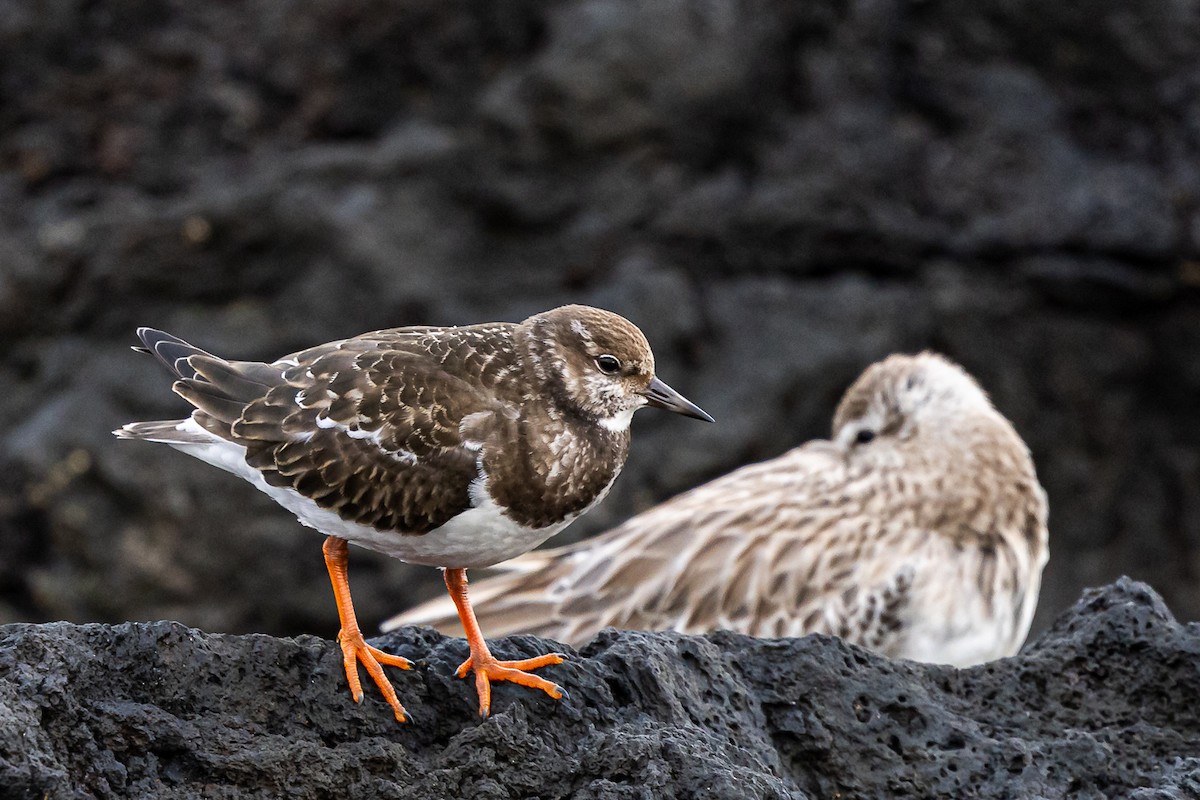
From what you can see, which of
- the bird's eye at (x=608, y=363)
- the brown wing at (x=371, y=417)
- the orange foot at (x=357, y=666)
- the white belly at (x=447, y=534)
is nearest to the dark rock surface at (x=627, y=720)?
the orange foot at (x=357, y=666)

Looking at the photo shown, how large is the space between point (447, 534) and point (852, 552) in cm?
379

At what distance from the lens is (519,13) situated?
8867mm

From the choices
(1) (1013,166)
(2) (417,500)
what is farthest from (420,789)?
(1) (1013,166)

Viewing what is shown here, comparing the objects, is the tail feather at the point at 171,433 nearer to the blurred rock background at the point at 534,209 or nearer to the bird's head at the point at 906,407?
the blurred rock background at the point at 534,209

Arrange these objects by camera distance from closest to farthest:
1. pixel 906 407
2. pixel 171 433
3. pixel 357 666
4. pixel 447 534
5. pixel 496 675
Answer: pixel 357 666
pixel 496 675
pixel 447 534
pixel 171 433
pixel 906 407

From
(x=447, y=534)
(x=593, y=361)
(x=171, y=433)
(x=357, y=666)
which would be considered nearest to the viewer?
(x=357, y=666)

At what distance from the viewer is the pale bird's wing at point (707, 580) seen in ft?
23.7

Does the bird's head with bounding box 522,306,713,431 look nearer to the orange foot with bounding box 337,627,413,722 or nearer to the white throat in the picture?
the white throat

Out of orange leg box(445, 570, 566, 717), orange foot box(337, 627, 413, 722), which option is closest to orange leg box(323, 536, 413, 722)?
orange foot box(337, 627, 413, 722)

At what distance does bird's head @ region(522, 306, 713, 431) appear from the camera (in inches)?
167

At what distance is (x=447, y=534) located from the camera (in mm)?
3992

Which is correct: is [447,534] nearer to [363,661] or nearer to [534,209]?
[363,661]

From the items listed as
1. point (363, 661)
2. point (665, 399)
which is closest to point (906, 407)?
point (665, 399)

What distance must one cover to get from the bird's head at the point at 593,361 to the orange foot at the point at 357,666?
91 centimetres
